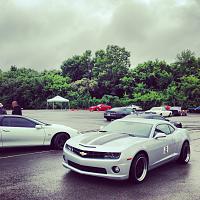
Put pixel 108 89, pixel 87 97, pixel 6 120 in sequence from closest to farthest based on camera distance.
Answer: pixel 6 120 < pixel 87 97 < pixel 108 89

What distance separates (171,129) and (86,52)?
7204 centimetres

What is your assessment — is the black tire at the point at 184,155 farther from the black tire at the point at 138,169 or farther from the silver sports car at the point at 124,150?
the black tire at the point at 138,169

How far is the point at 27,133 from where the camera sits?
9555 millimetres

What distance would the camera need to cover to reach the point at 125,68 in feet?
224

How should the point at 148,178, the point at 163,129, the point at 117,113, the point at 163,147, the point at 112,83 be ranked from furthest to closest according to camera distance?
the point at 112,83
the point at 117,113
the point at 163,129
the point at 163,147
the point at 148,178

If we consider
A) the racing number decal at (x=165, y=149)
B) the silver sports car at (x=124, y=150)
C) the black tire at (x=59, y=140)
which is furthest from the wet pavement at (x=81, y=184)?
the black tire at (x=59, y=140)

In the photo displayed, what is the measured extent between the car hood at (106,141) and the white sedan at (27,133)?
3.10 metres

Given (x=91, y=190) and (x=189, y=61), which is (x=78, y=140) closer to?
(x=91, y=190)

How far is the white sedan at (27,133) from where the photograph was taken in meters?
9.27

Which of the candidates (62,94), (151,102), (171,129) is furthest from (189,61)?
(171,129)

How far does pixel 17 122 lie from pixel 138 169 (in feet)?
16.0

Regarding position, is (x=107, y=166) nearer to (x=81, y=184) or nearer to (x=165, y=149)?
(x=81, y=184)

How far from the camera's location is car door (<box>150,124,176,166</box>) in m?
6.86

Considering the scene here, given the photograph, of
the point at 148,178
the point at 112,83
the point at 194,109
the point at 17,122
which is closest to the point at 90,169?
the point at 148,178
